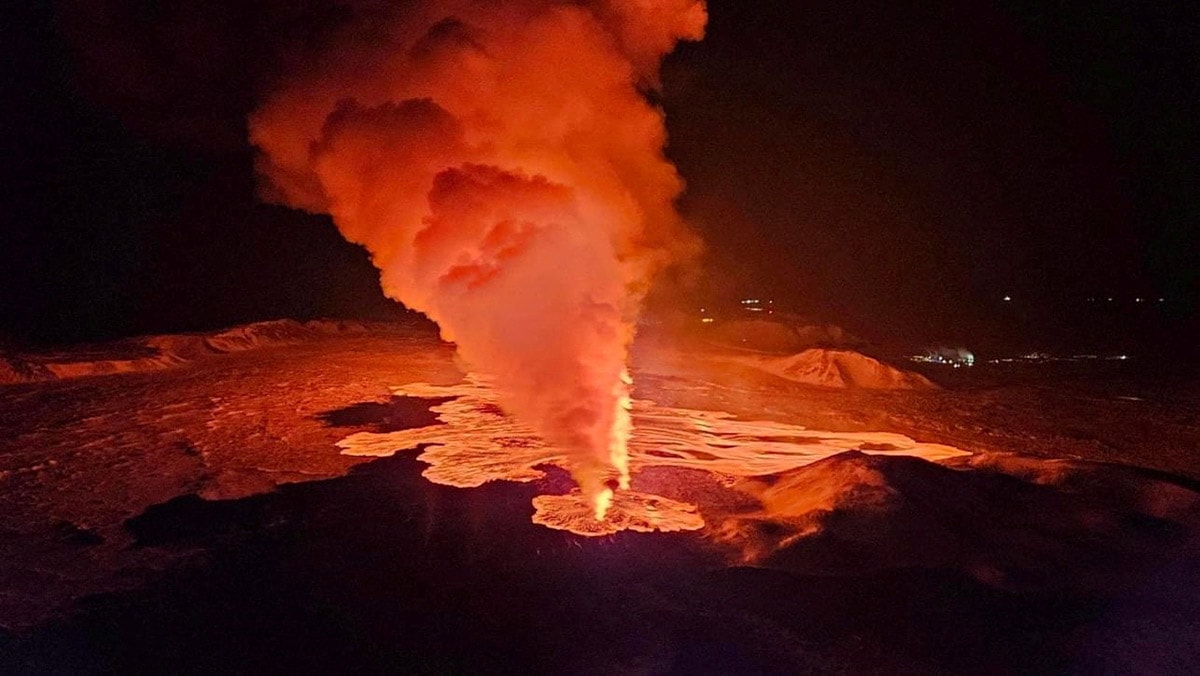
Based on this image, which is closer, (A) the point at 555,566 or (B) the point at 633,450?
(A) the point at 555,566

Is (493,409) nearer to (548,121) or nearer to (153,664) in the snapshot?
(548,121)

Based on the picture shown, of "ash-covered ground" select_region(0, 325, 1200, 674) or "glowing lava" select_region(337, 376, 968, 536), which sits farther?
"glowing lava" select_region(337, 376, 968, 536)

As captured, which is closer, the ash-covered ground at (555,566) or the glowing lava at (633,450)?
the ash-covered ground at (555,566)

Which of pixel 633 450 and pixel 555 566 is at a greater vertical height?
pixel 633 450
